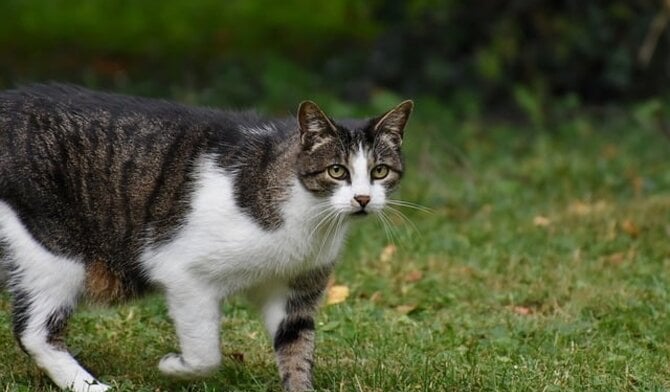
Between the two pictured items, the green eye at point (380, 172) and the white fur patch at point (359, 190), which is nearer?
the white fur patch at point (359, 190)

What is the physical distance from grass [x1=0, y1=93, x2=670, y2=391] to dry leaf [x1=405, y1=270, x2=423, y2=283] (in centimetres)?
2

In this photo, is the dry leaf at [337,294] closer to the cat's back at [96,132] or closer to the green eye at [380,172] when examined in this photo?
the cat's back at [96,132]

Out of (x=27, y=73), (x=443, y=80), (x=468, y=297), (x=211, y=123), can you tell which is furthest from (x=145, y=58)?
(x=211, y=123)

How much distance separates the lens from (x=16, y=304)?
4.73m

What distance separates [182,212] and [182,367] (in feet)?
1.89

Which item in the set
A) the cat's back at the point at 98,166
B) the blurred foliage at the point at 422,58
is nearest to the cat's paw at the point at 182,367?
the cat's back at the point at 98,166

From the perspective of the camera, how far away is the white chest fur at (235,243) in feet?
15.0

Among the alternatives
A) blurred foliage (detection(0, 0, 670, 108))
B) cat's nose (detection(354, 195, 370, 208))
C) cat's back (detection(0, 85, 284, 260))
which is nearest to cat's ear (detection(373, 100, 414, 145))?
cat's nose (detection(354, 195, 370, 208))

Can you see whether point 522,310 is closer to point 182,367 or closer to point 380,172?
point 380,172

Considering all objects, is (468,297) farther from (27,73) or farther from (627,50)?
(27,73)

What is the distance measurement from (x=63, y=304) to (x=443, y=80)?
21.1 ft

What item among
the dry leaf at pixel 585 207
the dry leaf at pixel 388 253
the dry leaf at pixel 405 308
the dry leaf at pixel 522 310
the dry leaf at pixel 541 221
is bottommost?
the dry leaf at pixel 388 253

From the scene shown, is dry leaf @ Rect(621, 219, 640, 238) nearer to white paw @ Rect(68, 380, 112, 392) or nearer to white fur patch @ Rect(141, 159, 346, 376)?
white fur patch @ Rect(141, 159, 346, 376)

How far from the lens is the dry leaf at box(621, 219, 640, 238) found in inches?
289
